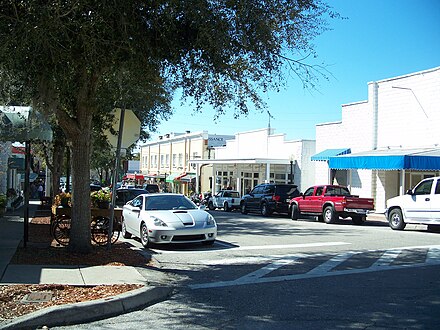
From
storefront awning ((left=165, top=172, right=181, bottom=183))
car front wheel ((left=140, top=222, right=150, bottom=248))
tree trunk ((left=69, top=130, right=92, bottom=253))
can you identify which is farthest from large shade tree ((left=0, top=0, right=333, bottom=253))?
storefront awning ((left=165, top=172, right=181, bottom=183))

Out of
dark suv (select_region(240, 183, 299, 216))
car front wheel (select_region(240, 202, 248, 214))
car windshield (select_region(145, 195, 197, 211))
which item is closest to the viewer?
car windshield (select_region(145, 195, 197, 211))

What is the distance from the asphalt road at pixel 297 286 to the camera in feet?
21.2


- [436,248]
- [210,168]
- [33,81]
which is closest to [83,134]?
[33,81]

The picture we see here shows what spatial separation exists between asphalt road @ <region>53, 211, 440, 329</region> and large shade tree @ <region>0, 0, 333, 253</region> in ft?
10.2

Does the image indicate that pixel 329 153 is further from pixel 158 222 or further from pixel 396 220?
pixel 158 222

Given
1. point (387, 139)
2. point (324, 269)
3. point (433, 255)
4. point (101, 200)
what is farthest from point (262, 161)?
point (324, 269)

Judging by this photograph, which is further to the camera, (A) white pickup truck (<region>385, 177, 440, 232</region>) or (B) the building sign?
(B) the building sign

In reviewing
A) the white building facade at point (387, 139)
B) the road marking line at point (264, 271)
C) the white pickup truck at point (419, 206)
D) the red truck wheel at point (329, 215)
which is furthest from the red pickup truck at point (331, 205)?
the road marking line at point (264, 271)

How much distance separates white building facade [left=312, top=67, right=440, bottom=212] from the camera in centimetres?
2519

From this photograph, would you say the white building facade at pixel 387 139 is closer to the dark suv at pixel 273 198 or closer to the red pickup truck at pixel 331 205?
the red pickup truck at pixel 331 205

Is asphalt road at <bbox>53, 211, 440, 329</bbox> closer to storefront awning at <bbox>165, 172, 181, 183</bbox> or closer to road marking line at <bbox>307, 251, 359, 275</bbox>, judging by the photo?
road marking line at <bbox>307, 251, 359, 275</bbox>

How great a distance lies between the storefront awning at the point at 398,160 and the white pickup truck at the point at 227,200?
8.19m

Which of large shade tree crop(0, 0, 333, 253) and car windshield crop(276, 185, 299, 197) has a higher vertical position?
large shade tree crop(0, 0, 333, 253)

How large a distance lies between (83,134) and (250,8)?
166 inches
